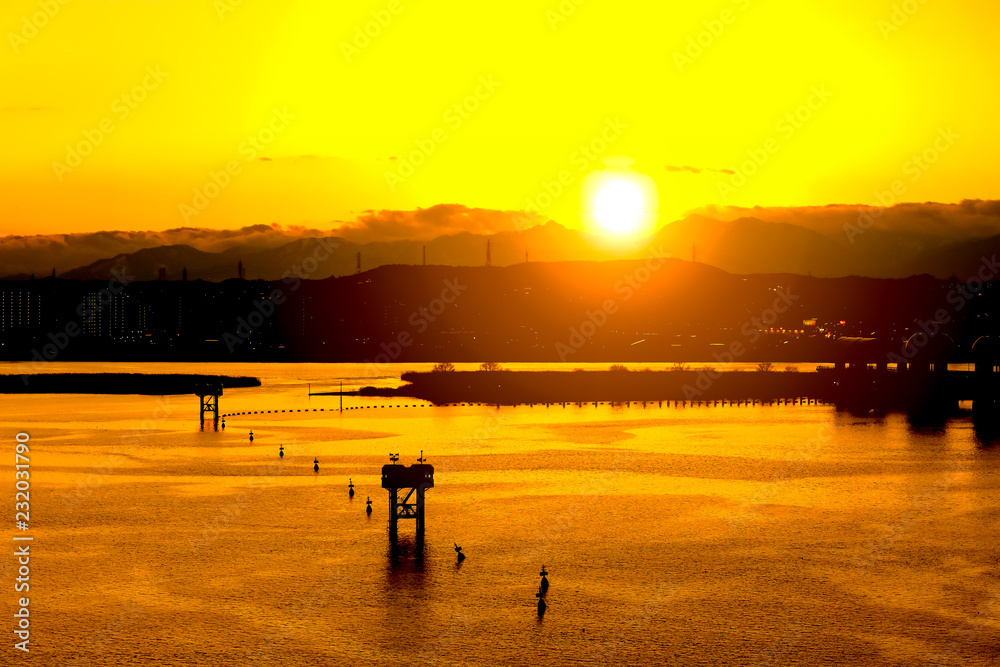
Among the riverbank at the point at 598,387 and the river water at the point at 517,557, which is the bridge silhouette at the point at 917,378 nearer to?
the riverbank at the point at 598,387

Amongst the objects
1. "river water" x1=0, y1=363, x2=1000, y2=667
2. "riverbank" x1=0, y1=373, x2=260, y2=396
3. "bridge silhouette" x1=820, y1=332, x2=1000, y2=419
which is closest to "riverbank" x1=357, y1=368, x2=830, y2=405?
"bridge silhouette" x1=820, y1=332, x2=1000, y2=419

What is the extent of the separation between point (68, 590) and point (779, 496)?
39.5 m

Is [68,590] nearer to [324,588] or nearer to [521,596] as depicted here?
[324,588]

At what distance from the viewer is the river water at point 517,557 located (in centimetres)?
3092

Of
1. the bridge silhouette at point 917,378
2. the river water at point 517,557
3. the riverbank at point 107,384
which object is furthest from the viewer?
the riverbank at point 107,384

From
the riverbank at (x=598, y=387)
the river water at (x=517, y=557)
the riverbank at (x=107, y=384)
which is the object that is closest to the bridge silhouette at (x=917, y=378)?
the riverbank at (x=598, y=387)

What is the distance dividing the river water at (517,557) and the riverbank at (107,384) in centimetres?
8190

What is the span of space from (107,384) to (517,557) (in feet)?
478

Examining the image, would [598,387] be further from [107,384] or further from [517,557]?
[517,557]

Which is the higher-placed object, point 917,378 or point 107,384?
point 917,378

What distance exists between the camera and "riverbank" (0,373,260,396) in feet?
526

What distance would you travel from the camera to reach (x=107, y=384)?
169 m

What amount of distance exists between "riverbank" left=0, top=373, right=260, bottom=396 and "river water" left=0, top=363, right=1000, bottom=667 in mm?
81901

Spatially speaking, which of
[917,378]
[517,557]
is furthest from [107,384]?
[517,557]
